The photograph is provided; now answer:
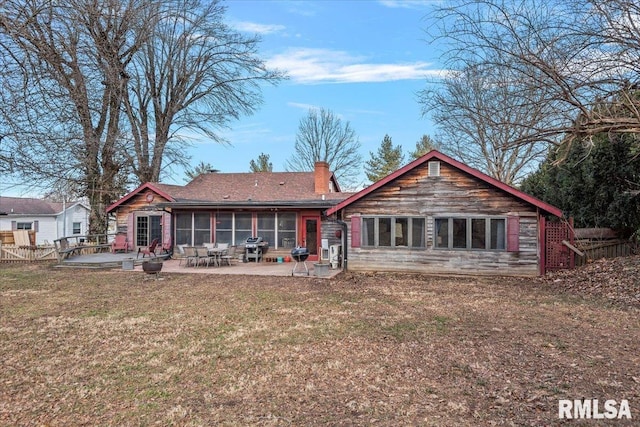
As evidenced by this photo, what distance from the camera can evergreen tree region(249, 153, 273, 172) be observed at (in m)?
43.8

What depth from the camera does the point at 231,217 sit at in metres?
18.2


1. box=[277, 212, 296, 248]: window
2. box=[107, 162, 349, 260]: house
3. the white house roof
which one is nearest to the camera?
box=[107, 162, 349, 260]: house

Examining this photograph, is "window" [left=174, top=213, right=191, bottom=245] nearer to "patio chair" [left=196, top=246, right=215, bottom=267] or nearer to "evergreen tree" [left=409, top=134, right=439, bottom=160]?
"patio chair" [left=196, top=246, right=215, bottom=267]

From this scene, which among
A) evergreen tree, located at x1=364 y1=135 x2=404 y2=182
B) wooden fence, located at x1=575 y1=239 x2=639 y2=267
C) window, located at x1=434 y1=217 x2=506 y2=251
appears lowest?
wooden fence, located at x1=575 y1=239 x2=639 y2=267

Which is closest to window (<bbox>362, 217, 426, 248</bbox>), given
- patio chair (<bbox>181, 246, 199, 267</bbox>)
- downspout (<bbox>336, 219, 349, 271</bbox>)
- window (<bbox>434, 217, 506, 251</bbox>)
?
window (<bbox>434, 217, 506, 251</bbox>)

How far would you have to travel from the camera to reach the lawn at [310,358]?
12.8ft

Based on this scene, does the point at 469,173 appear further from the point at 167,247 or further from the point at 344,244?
the point at 167,247

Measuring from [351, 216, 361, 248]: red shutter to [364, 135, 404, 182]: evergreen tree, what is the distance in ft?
88.2

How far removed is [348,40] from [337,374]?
12995 millimetres

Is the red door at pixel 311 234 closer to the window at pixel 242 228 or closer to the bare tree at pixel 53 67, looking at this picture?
the window at pixel 242 228

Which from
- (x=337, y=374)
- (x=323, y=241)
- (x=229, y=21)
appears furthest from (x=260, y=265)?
(x=229, y=21)

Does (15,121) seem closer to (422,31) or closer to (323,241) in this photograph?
(422,31)

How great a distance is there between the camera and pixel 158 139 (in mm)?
25891

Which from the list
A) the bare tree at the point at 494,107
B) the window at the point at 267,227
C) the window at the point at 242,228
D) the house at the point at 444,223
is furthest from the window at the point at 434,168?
the window at the point at 242,228
